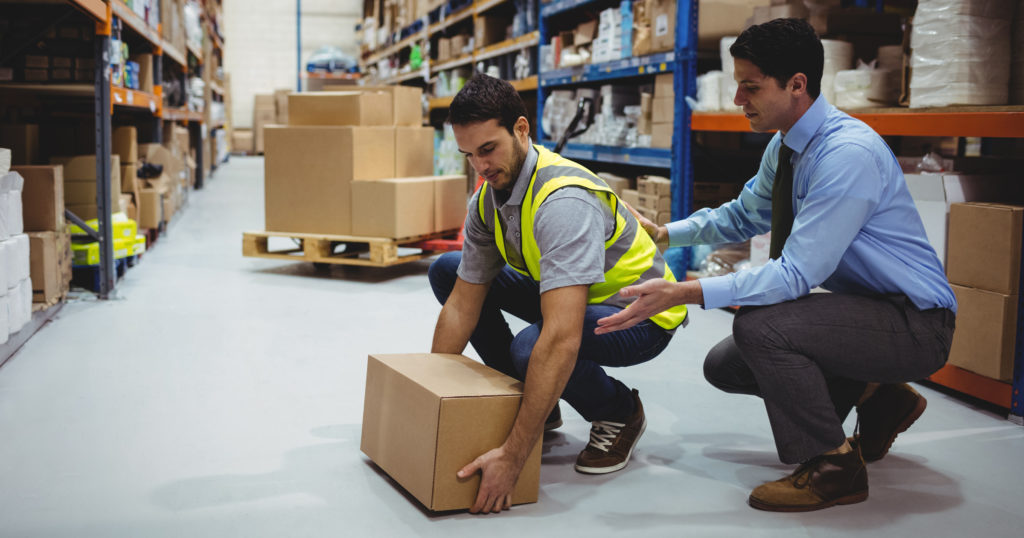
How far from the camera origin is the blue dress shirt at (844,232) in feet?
6.47

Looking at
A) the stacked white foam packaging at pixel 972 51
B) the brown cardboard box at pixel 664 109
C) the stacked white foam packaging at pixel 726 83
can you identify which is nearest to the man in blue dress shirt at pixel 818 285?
the stacked white foam packaging at pixel 972 51

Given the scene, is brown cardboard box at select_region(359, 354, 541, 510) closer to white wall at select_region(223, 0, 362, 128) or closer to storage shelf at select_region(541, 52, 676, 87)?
storage shelf at select_region(541, 52, 676, 87)

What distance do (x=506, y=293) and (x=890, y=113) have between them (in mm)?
1857

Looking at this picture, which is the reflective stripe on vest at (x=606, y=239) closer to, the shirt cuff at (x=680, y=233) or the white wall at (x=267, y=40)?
the shirt cuff at (x=680, y=233)

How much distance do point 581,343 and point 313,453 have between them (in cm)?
88

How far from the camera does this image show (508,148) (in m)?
2.09

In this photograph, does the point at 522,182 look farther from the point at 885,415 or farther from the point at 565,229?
the point at 885,415

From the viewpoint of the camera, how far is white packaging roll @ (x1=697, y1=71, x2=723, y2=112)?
4543mm

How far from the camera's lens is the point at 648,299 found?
1886mm

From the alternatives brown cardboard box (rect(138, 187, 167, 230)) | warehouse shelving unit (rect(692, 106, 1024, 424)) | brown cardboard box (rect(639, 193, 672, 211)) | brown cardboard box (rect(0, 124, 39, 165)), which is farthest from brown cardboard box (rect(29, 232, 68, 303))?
warehouse shelving unit (rect(692, 106, 1024, 424))

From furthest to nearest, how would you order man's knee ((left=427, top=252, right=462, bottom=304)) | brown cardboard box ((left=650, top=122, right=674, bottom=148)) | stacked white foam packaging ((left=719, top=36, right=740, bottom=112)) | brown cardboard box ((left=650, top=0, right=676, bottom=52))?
1. brown cardboard box ((left=650, top=122, right=674, bottom=148))
2. brown cardboard box ((left=650, top=0, right=676, bottom=52))
3. stacked white foam packaging ((left=719, top=36, right=740, bottom=112))
4. man's knee ((left=427, top=252, right=462, bottom=304))

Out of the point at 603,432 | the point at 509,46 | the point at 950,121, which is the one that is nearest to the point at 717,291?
the point at 603,432

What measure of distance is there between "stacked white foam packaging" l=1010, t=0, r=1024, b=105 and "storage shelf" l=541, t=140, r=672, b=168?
2034 mm

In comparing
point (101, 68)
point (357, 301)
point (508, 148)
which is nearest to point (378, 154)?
point (357, 301)
